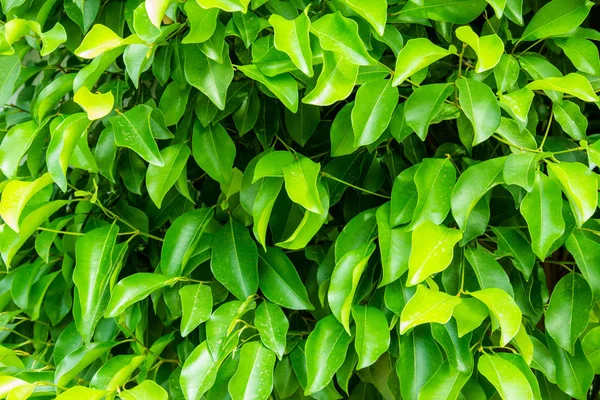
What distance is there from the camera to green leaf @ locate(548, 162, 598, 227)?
561 millimetres

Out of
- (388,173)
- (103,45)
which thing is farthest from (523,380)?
(103,45)

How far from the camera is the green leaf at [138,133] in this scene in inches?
26.0

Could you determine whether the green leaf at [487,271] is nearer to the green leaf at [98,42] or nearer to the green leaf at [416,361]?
the green leaf at [416,361]

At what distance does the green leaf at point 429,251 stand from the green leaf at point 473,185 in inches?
0.8

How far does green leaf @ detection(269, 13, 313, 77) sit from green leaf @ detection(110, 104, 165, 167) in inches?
7.2

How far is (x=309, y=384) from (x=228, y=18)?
401 millimetres

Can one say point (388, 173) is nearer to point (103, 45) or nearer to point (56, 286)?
point (103, 45)

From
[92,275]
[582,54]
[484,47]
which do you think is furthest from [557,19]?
[92,275]

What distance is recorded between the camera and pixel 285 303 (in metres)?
0.74

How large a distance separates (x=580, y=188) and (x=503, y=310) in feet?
0.42

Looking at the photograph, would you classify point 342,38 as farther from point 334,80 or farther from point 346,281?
point 346,281

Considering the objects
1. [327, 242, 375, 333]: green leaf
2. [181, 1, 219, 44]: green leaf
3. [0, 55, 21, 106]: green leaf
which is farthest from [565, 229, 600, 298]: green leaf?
[0, 55, 21, 106]: green leaf

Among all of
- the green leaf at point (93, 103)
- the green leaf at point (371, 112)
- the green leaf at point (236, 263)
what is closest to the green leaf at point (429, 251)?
the green leaf at point (371, 112)

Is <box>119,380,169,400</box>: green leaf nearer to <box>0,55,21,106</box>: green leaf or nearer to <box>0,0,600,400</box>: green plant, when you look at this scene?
<box>0,0,600,400</box>: green plant
